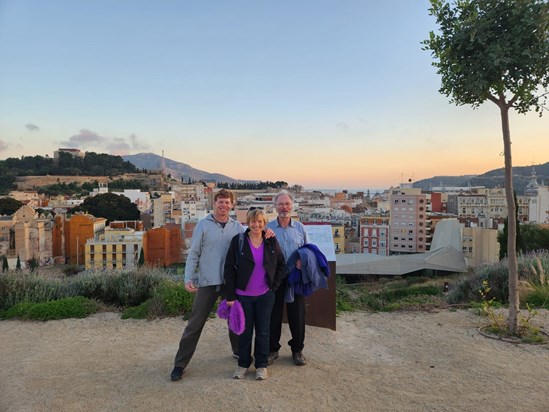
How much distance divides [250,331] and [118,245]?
33.2 metres

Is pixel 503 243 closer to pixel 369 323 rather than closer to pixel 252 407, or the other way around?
pixel 369 323

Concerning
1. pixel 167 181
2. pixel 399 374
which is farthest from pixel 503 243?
pixel 167 181

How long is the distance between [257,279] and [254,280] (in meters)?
0.03

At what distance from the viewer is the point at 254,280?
3.68 meters

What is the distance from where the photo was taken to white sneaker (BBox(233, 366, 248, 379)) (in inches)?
143

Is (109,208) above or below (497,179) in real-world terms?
below

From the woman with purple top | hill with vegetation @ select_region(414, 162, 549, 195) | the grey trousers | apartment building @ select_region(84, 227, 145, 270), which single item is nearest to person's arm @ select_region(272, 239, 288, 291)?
the woman with purple top

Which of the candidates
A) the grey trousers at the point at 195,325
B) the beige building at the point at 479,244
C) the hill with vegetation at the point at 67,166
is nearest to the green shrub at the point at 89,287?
the grey trousers at the point at 195,325

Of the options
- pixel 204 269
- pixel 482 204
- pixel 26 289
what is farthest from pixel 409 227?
pixel 204 269

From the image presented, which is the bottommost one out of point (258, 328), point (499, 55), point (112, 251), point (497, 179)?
point (112, 251)

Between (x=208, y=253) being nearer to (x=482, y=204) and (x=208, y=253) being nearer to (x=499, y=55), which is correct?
(x=499, y=55)

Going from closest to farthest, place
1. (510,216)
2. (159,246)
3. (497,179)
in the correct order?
(510,216), (159,246), (497,179)

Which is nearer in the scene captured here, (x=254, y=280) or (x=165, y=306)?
(x=254, y=280)

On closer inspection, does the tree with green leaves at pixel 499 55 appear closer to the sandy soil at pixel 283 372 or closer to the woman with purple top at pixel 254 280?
the sandy soil at pixel 283 372
